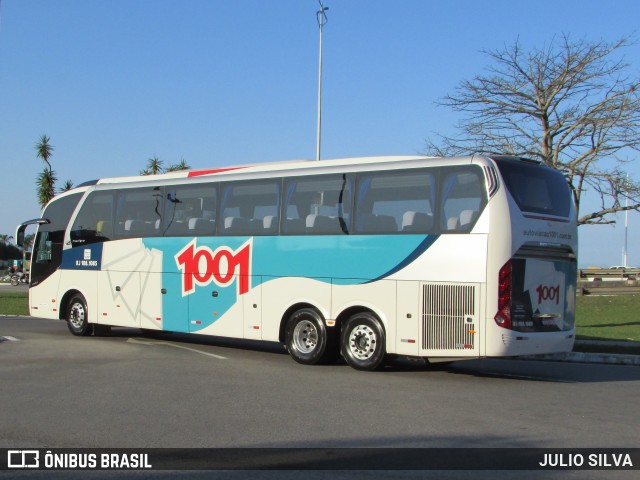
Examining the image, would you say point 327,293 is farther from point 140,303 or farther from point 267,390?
point 140,303

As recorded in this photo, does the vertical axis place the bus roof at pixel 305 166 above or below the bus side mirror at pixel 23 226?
above

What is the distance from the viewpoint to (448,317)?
12.2 m

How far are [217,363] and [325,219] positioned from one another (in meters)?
3.08

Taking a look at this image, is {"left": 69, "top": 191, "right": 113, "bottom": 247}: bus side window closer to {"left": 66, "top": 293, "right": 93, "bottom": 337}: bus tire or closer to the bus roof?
the bus roof

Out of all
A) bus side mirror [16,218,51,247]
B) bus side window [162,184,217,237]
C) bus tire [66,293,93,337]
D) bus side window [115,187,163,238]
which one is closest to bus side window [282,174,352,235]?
bus side window [162,184,217,237]

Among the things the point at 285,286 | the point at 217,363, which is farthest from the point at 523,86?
the point at 217,363

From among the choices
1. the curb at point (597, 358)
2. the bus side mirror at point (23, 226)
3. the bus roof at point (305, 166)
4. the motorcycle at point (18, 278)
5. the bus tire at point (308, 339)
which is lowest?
the curb at point (597, 358)

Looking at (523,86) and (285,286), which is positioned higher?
(523,86)

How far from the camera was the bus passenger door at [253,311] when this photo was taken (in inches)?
592

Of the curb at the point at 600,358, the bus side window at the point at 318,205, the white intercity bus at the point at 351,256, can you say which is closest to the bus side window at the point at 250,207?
the white intercity bus at the point at 351,256

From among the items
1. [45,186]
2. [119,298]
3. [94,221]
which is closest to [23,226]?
[94,221]

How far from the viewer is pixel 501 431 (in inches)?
328

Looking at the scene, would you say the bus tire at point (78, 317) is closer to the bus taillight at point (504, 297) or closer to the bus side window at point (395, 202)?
the bus side window at point (395, 202)

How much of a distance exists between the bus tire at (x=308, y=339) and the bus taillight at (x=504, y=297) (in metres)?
3.28
